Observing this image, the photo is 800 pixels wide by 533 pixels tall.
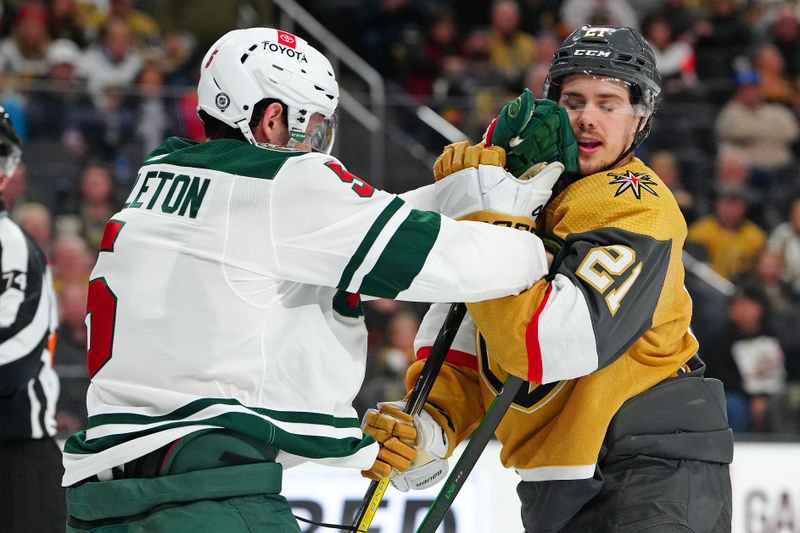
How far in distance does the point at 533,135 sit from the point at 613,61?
0.31m

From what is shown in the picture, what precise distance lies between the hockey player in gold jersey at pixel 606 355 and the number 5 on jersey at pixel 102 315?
0.70 metres

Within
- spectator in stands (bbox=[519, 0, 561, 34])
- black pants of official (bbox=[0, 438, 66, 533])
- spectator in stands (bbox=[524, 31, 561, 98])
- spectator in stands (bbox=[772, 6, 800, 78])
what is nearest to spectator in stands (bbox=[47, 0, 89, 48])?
spectator in stands (bbox=[524, 31, 561, 98])

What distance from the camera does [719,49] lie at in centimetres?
903

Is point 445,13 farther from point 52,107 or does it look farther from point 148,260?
point 148,260

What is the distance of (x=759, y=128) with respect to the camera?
8047mm

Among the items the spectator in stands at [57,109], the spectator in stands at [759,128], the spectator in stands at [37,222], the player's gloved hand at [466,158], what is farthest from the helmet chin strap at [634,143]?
the spectator in stands at [759,128]

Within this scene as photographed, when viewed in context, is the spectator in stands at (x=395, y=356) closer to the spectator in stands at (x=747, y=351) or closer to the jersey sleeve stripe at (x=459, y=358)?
the spectator in stands at (x=747, y=351)

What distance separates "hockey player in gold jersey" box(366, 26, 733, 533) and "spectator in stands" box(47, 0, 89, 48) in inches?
229


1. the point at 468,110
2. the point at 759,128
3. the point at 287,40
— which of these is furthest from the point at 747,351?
the point at 287,40

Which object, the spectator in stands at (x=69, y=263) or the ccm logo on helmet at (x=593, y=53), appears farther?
the spectator in stands at (x=69, y=263)

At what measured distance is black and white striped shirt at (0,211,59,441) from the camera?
11.8 feet

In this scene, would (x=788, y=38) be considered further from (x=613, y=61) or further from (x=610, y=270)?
(x=610, y=270)

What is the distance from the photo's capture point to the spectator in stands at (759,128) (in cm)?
797

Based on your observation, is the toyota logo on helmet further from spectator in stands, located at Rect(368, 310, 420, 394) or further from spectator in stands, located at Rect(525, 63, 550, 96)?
spectator in stands, located at Rect(525, 63, 550, 96)
